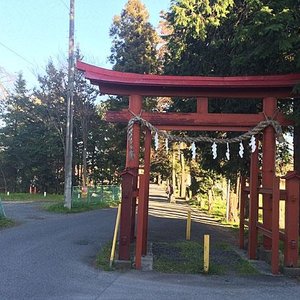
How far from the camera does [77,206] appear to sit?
26.3m

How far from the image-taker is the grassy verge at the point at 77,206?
77.1 feet

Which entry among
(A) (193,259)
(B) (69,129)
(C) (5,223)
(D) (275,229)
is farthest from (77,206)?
(D) (275,229)

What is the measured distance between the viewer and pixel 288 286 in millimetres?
8227

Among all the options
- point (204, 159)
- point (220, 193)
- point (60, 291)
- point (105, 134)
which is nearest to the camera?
point (60, 291)

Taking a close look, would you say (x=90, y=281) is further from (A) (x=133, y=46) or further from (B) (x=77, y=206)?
(A) (x=133, y=46)

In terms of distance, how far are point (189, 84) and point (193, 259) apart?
4432 millimetres

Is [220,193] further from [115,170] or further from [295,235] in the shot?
[295,235]

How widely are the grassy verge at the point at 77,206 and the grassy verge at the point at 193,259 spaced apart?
11219mm

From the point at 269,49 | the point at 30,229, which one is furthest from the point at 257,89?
the point at 30,229

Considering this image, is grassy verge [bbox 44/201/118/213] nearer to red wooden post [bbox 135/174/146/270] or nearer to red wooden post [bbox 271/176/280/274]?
red wooden post [bbox 135/174/146/270]

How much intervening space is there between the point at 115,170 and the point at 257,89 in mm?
38385

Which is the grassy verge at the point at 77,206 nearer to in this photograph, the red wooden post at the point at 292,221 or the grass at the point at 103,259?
the grass at the point at 103,259

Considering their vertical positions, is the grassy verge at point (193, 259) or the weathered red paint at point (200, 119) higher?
the weathered red paint at point (200, 119)

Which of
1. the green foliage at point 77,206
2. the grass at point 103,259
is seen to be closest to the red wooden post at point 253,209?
the grass at point 103,259
